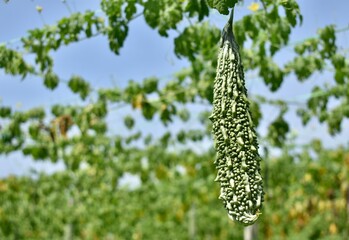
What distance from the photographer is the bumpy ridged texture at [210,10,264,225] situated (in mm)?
2150

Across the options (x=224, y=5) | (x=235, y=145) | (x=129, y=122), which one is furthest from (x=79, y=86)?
(x=235, y=145)

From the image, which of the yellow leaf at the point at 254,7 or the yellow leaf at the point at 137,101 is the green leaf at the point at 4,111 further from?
the yellow leaf at the point at 254,7

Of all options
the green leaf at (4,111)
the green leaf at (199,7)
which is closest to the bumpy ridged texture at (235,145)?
the green leaf at (199,7)

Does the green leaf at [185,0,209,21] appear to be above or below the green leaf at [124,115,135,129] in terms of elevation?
below

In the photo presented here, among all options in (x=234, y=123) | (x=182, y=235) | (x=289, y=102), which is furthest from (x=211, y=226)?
(x=234, y=123)

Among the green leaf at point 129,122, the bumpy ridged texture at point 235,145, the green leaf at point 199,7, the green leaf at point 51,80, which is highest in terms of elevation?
the green leaf at point 129,122

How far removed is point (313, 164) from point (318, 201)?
58.3 inches

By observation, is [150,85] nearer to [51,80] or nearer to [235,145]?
[51,80]

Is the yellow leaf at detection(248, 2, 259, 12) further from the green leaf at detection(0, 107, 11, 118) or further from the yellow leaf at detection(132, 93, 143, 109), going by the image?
the green leaf at detection(0, 107, 11, 118)

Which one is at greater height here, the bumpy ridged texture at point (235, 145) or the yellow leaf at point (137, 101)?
the yellow leaf at point (137, 101)

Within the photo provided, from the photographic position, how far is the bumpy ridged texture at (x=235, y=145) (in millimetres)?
2150

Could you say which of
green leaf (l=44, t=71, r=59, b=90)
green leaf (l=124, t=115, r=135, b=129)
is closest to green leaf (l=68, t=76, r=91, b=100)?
green leaf (l=44, t=71, r=59, b=90)

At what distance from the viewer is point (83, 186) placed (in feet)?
38.2

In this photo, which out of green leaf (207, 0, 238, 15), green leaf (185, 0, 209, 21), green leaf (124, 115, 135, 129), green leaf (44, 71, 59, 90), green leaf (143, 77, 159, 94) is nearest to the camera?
green leaf (207, 0, 238, 15)
